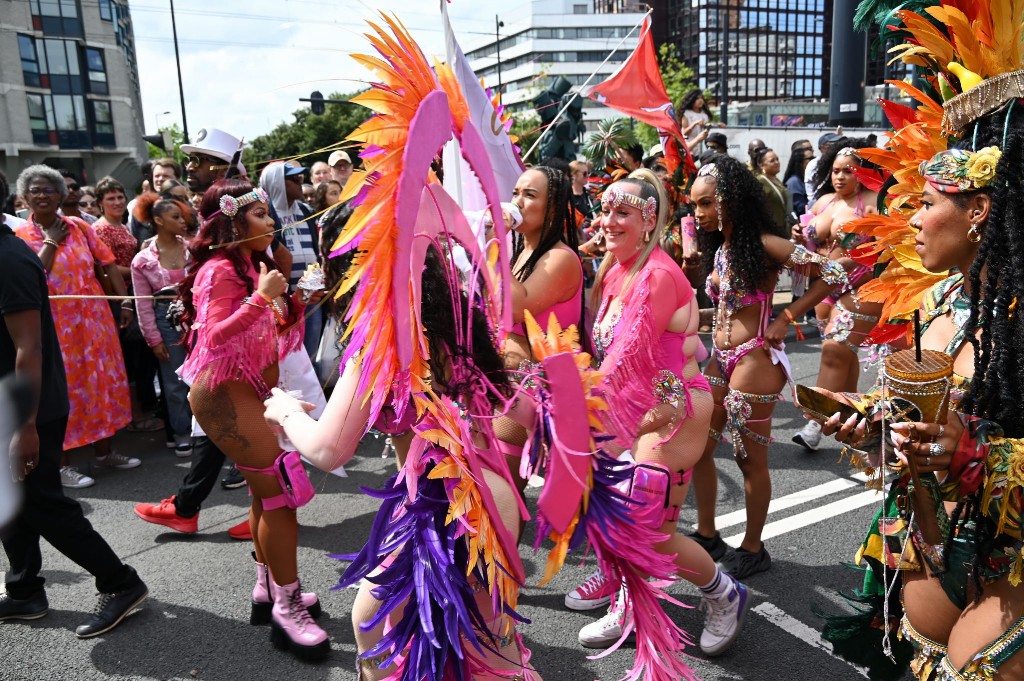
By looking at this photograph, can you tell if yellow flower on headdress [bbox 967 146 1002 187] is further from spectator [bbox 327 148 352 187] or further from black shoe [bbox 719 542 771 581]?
spectator [bbox 327 148 352 187]

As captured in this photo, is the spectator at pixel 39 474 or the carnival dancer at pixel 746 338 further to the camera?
the carnival dancer at pixel 746 338

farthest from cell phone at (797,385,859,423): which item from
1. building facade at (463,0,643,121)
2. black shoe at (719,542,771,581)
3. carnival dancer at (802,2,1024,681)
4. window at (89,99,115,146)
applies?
building facade at (463,0,643,121)

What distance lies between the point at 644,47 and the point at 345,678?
3.65 meters

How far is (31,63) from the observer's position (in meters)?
34.8

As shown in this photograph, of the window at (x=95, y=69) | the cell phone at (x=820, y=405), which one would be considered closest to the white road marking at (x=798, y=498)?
the cell phone at (x=820, y=405)

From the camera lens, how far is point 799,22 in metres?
113

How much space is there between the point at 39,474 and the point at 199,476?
949 millimetres

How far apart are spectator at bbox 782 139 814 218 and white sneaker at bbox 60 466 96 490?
8649mm

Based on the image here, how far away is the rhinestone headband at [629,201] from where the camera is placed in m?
2.77

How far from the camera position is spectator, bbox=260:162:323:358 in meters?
5.65

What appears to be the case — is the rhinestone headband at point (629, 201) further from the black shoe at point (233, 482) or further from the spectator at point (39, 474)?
the black shoe at point (233, 482)

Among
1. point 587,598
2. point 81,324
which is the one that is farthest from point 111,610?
point 81,324

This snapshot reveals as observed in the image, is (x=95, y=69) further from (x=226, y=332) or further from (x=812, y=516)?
(x=812, y=516)

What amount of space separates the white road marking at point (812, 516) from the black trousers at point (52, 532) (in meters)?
2.99
